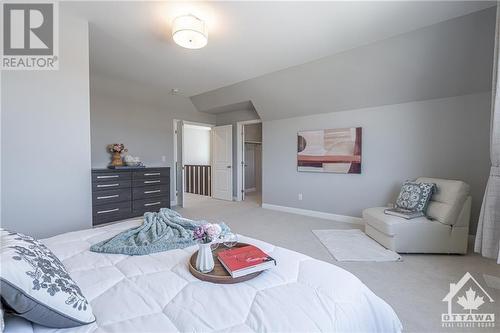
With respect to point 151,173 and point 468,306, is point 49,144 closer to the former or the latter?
point 151,173

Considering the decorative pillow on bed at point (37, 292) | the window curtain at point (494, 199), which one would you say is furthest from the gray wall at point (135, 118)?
the window curtain at point (494, 199)

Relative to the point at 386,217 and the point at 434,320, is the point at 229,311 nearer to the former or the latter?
the point at 434,320

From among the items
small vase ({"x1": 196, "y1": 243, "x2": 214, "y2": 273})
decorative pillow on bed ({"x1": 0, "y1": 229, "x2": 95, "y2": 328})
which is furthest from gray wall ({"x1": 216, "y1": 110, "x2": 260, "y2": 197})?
decorative pillow on bed ({"x1": 0, "y1": 229, "x2": 95, "y2": 328})

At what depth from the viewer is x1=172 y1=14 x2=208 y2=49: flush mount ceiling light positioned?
2.22 meters

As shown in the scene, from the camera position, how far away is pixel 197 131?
8.12 m

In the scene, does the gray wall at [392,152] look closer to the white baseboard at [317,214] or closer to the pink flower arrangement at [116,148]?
the white baseboard at [317,214]

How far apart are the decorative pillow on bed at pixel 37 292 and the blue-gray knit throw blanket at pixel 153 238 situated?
0.51m

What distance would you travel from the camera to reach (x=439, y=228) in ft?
8.66

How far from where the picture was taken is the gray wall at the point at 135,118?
4.20 m

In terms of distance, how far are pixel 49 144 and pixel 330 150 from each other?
13.0ft

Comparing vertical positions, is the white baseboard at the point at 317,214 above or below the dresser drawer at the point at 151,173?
below

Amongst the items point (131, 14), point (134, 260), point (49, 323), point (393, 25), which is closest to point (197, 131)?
point (131, 14)

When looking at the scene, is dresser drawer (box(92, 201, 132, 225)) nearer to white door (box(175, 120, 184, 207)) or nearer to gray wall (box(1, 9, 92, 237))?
gray wall (box(1, 9, 92, 237))

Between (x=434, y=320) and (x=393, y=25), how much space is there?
2.79 metres
